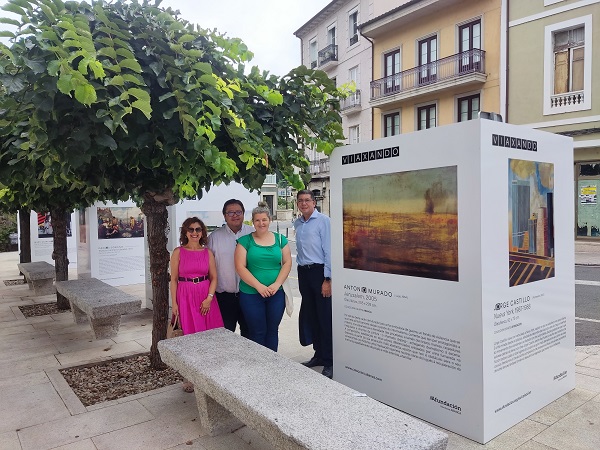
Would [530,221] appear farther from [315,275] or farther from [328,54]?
[328,54]

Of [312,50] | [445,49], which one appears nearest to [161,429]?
[445,49]

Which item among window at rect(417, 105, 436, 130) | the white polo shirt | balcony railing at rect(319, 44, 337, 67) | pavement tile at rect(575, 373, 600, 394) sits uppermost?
balcony railing at rect(319, 44, 337, 67)

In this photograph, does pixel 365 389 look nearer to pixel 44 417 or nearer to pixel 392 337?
pixel 392 337

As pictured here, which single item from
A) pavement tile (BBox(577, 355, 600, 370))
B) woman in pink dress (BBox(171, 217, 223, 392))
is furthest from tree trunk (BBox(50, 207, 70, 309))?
pavement tile (BBox(577, 355, 600, 370))

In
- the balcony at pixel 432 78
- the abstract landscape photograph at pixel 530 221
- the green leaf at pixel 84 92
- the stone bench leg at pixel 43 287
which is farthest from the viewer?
the balcony at pixel 432 78

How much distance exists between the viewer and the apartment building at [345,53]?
26.6 metres

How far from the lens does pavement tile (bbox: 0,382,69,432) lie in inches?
154

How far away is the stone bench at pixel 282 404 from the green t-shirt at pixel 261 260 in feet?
2.29

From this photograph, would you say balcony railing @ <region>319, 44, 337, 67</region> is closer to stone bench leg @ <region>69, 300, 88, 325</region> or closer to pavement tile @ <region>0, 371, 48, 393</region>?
stone bench leg @ <region>69, 300, 88, 325</region>

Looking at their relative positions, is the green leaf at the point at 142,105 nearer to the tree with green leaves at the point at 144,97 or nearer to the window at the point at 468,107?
the tree with green leaves at the point at 144,97

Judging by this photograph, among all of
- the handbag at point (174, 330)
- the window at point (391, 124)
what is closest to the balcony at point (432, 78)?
the window at point (391, 124)

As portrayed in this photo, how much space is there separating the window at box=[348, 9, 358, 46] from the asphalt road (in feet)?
67.2

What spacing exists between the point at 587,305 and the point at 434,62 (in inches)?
622

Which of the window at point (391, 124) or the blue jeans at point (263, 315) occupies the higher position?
the window at point (391, 124)
